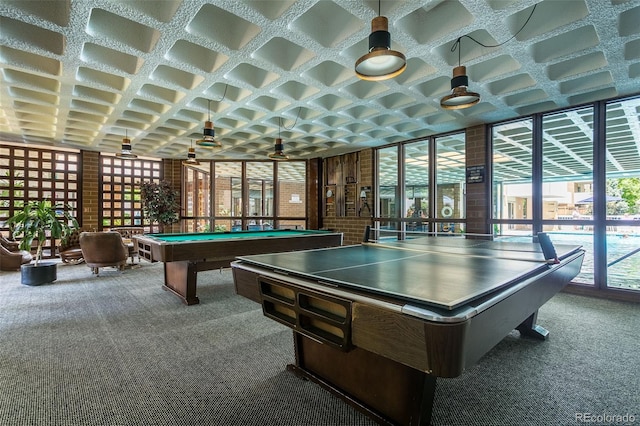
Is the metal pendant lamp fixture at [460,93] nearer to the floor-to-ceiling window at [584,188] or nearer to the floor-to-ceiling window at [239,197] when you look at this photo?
the floor-to-ceiling window at [584,188]

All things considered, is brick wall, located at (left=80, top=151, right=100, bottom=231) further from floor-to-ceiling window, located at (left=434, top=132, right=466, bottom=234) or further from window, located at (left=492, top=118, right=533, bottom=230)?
window, located at (left=492, top=118, right=533, bottom=230)

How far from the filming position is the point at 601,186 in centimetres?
430

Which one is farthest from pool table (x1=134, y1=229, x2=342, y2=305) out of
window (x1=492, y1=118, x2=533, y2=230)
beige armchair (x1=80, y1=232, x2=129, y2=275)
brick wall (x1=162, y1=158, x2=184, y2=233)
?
brick wall (x1=162, y1=158, x2=184, y2=233)

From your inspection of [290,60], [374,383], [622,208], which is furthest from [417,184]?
[374,383]

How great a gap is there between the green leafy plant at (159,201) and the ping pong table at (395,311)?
6.82 metres

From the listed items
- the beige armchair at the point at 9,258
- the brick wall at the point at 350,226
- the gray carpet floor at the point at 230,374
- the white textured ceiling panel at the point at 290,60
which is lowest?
the gray carpet floor at the point at 230,374

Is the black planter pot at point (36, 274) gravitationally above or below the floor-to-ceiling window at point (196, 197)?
below

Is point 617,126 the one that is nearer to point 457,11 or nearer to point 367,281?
point 457,11

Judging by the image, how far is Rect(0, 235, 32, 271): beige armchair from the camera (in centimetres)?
600

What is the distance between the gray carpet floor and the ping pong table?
0.22 meters

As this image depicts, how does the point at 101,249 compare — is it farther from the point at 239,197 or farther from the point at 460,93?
the point at 460,93

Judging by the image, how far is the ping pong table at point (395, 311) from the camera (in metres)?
1.08

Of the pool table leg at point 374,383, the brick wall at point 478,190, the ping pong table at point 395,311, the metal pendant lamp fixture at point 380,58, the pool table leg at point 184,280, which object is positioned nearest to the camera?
the ping pong table at point 395,311

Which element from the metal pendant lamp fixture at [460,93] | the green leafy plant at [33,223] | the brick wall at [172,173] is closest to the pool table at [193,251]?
the green leafy plant at [33,223]
